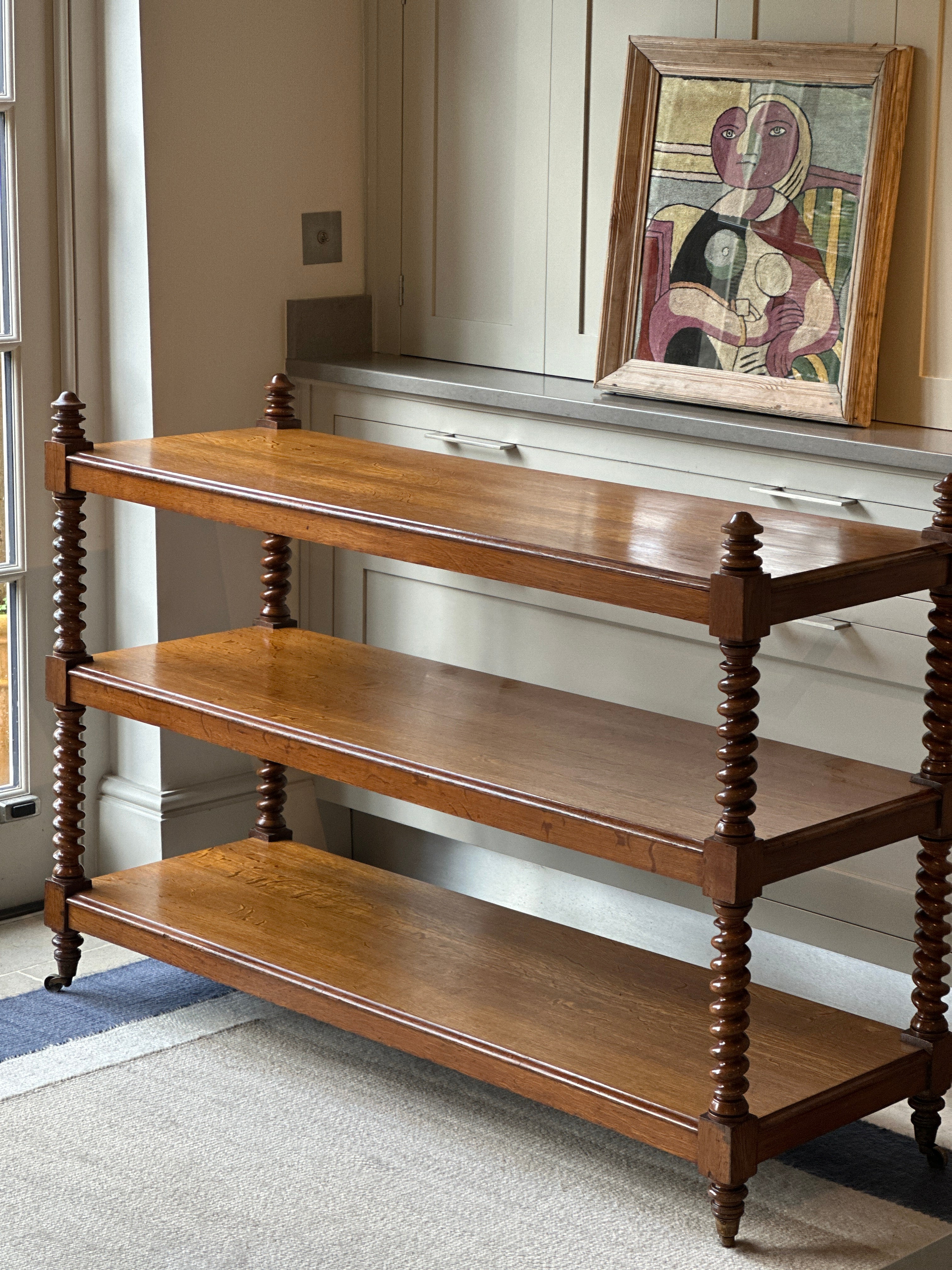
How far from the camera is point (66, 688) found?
130 inches

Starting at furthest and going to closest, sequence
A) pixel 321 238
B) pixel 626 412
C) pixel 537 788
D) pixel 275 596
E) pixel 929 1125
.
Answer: pixel 321 238 → pixel 275 596 → pixel 626 412 → pixel 929 1125 → pixel 537 788

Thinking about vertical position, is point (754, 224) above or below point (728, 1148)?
above

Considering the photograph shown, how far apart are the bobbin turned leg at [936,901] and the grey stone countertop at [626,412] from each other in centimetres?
33

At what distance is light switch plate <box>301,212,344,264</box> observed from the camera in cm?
392

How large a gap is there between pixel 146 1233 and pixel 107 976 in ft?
3.30

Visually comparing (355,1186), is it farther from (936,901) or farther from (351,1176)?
(936,901)

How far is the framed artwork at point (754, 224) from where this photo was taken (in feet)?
10.2

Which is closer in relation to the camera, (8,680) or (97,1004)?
(97,1004)

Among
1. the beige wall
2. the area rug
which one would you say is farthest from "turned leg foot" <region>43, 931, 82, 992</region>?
the beige wall

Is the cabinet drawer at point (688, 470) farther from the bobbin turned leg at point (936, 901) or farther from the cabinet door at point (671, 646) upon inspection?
the bobbin turned leg at point (936, 901)

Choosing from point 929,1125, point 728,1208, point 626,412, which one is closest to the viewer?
point 728,1208

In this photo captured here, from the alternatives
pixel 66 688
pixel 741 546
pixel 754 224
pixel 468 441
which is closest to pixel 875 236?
pixel 754 224

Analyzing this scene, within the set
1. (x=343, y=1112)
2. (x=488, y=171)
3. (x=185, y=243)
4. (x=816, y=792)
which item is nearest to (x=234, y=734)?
(x=343, y=1112)

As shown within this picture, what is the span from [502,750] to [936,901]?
2.33 feet
